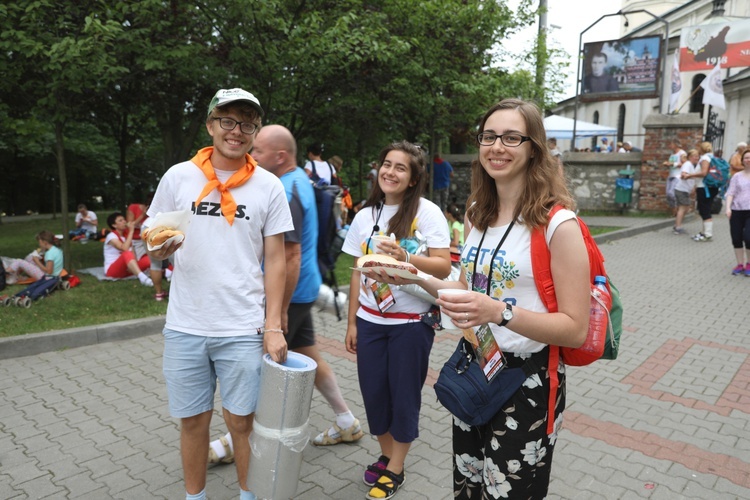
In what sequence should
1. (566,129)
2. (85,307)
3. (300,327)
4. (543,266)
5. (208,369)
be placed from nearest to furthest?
(543,266), (208,369), (300,327), (85,307), (566,129)

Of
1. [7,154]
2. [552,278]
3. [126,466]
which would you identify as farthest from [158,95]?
[7,154]

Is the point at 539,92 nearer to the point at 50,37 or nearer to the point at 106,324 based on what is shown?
the point at 50,37

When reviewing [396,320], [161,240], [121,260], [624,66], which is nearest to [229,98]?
[161,240]

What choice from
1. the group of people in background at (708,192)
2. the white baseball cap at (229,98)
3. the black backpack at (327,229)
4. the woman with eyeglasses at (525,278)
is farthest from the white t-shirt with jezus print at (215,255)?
the group of people in background at (708,192)

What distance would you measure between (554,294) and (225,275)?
1471 millimetres

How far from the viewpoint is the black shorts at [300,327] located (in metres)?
3.35

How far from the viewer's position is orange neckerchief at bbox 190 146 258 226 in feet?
8.41

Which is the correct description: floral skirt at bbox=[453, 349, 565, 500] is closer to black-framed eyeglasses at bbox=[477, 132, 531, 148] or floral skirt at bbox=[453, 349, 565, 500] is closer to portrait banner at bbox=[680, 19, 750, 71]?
black-framed eyeglasses at bbox=[477, 132, 531, 148]

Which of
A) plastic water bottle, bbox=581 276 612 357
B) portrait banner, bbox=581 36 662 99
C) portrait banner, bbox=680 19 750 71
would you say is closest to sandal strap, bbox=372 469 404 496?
plastic water bottle, bbox=581 276 612 357

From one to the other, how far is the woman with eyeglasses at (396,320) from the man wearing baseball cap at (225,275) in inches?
26.0

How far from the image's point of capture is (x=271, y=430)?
250 cm

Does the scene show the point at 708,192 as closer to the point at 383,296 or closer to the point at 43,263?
the point at 383,296

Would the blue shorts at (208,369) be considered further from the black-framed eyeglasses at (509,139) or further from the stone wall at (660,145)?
the stone wall at (660,145)

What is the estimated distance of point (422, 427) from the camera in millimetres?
4148
